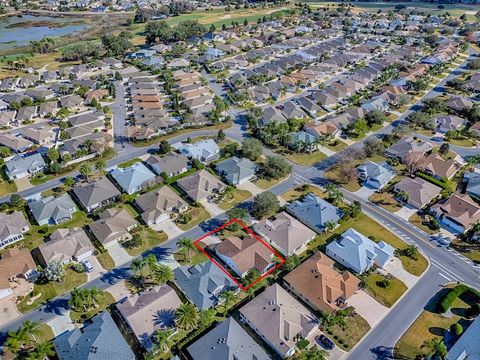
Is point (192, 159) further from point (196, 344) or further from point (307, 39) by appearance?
point (307, 39)

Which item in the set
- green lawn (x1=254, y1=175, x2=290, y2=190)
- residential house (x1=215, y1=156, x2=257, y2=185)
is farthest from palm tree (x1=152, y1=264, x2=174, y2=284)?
green lawn (x1=254, y1=175, x2=290, y2=190)

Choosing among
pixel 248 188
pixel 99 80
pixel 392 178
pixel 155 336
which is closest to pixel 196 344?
pixel 155 336

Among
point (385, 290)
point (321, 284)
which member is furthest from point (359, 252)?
point (321, 284)

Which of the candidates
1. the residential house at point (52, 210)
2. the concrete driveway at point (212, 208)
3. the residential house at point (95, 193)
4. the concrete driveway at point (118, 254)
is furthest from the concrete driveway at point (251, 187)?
the residential house at point (52, 210)

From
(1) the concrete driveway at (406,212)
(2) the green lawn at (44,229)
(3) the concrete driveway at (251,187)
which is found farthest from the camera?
(3) the concrete driveway at (251,187)

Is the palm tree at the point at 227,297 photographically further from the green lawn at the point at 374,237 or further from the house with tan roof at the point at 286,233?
the green lawn at the point at 374,237

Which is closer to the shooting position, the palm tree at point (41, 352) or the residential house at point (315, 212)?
the palm tree at point (41, 352)

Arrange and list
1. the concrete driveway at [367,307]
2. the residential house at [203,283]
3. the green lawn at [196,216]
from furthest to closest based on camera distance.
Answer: the green lawn at [196,216] → the residential house at [203,283] → the concrete driveway at [367,307]
